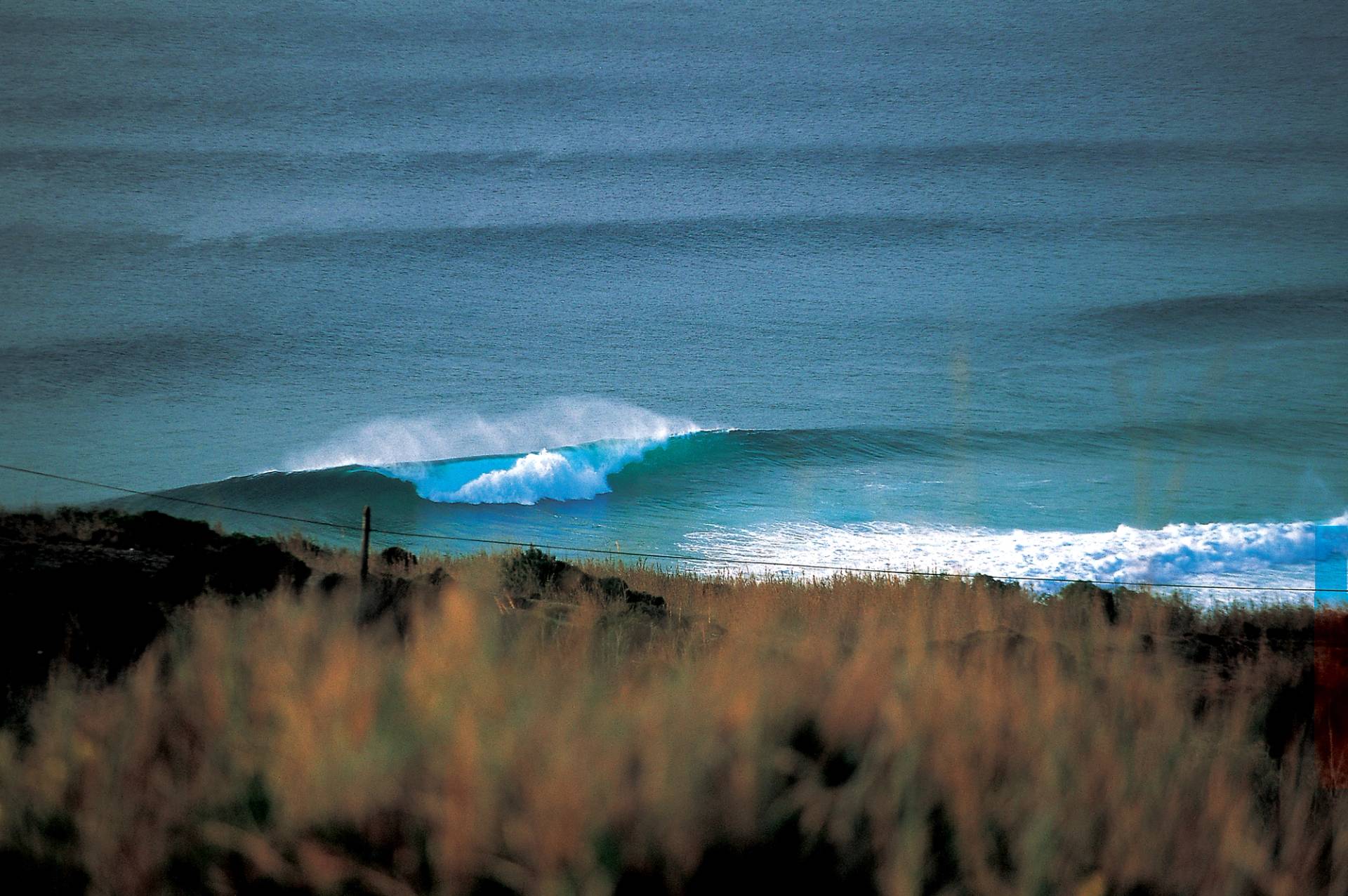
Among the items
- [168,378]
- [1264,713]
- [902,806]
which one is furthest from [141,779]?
[168,378]

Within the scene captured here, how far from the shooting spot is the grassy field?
2359 millimetres

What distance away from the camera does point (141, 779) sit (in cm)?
263

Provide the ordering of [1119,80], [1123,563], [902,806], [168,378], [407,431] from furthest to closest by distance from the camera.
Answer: [1119,80] → [168,378] → [407,431] → [1123,563] → [902,806]

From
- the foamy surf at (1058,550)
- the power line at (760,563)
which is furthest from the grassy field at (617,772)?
the foamy surf at (1058,550)

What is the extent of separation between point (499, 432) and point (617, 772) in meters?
16.8

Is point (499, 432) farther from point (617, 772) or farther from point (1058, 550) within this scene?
point (617, 772)

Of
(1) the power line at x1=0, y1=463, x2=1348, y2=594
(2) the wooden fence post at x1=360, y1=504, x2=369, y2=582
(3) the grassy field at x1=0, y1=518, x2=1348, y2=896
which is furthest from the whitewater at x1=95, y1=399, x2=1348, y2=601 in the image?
(3) the grassy field at x1=0, y1=518, x2=1348, y2=896

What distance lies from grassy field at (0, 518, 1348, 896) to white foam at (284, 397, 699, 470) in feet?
45.9

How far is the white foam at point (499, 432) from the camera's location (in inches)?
699

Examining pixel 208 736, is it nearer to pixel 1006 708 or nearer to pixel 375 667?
pixel 375 667

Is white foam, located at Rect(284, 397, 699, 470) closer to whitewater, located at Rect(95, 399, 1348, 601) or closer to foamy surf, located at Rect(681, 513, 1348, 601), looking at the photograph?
whitewater, located at Rect(95, 399, 1348, 601)

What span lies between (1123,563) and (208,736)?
13.6 meters

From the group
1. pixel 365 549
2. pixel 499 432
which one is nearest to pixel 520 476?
pixel 499 432

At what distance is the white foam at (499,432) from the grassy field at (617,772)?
1401cm
